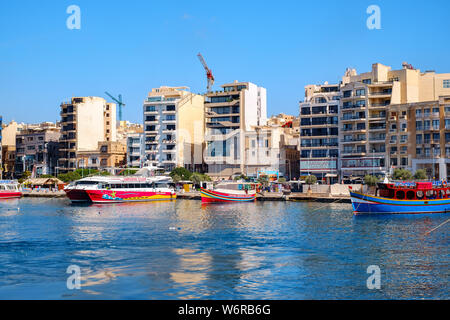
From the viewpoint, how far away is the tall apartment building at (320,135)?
94625mm

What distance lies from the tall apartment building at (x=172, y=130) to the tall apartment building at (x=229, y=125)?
15.4 ft

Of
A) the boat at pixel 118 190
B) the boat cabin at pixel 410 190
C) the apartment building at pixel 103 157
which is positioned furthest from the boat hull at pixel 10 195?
the boat cabin at pixel 410 190

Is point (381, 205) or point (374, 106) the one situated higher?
point (374, 106)

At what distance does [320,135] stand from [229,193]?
28742mm

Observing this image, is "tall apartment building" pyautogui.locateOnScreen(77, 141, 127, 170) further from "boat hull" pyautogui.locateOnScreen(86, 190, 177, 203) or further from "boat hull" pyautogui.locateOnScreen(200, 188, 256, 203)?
"boat hull" pyautogui.locateOnScreen(200, 188, 256, 203)

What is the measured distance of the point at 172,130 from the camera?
111500mm

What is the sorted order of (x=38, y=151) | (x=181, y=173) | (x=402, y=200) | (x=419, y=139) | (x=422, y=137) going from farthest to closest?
(x=38, y=151) < (x=181, y=173) < (x=419, y=139) < (x=422, y=137) < (x=402, y=200)

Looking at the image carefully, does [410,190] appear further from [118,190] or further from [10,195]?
[10,195]

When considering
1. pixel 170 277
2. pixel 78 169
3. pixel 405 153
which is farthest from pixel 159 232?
pixel 78 169

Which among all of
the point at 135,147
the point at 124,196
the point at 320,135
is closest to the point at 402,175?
the point at 320,135

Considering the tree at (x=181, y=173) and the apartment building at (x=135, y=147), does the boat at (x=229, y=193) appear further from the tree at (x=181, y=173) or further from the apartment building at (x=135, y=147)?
the apartment building at (x=135, y=147)

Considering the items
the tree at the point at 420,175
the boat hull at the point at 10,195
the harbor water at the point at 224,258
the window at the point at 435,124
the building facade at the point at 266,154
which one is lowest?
the harbor water at the point at 224,258

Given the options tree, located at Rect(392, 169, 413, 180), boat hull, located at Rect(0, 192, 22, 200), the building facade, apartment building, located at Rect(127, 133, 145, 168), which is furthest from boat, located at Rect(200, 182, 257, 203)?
apartment building, located at Rect(127, 133, 145, 168)
